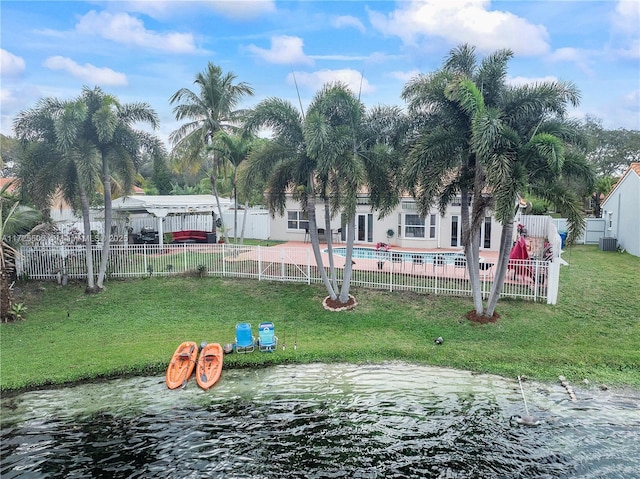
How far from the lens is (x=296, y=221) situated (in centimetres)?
2720

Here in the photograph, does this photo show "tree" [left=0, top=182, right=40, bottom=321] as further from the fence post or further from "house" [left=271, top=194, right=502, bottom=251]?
the fence post

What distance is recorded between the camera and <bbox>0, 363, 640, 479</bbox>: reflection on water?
6.78 metres

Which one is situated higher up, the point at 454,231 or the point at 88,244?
the point at 454,231

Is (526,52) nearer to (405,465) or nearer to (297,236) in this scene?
(405,465)

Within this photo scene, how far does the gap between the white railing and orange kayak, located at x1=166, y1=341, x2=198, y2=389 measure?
5.97 metres

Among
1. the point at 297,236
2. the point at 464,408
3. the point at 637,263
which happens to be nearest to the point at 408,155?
the point at 464,408

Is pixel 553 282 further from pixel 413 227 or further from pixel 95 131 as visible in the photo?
pixel 95 131

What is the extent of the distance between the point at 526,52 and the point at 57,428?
14.5 metres

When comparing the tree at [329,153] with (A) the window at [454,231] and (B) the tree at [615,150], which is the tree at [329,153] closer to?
(A) the window at [454,231]

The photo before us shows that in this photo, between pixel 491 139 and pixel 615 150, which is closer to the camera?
pixel 491 139

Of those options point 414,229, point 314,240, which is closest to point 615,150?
point 414,229

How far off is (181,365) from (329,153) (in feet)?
22.2

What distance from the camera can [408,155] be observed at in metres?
11.7

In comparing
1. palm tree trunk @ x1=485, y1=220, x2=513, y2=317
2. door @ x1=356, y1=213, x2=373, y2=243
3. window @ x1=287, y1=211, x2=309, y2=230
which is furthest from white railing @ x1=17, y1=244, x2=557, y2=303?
window @ x1=287, y1=211, x2=309, y2=230
